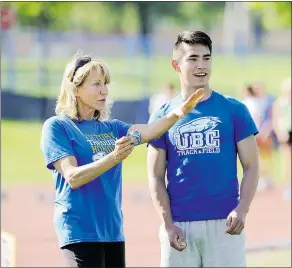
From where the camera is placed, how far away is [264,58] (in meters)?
63.8

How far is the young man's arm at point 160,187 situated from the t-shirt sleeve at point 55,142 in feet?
2.07

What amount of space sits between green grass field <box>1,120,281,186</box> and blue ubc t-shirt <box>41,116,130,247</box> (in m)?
12.2

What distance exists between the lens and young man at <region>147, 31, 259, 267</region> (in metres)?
6.39

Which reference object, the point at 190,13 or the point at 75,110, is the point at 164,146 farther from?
the point at 190,13

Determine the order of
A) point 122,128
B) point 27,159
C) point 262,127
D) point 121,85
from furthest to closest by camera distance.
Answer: point 121,85 < point 27,159 < point 262,127 < point 122,128

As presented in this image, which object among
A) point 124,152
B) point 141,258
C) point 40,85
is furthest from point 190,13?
point 124,152

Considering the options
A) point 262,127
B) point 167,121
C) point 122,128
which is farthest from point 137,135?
point 262,127

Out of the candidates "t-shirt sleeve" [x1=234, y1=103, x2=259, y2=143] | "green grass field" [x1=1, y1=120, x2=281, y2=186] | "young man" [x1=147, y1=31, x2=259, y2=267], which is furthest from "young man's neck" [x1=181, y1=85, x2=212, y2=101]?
"green grass field" [x1=1, y1=120, x2=281, y2=186]

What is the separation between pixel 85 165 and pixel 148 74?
29169 millimetres

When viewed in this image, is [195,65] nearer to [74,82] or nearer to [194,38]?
[194,38]

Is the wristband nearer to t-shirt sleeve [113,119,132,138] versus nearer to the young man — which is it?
t-shirt sleeve [113,119,132,138]

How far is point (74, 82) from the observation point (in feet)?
20.6


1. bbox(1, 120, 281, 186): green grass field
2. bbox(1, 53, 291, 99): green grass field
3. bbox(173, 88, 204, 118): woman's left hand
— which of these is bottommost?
bbox(173, 88, 204, 118): woman's left hand

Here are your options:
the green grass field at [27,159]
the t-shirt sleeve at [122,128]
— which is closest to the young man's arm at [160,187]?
the t-shirt sleeve at [122,128]
